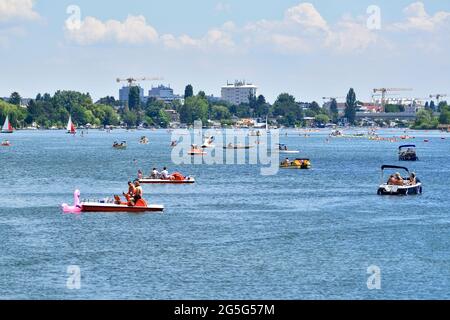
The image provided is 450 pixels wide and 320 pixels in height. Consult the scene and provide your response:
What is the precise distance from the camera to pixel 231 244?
5906cm

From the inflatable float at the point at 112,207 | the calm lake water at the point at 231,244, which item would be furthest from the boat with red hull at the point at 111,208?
the calm lake water at the point at 231,244

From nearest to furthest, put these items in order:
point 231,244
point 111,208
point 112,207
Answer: point 231,244 < point 112,207 < point 111,208

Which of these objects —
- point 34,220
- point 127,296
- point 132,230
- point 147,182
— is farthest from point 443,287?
point 147,182

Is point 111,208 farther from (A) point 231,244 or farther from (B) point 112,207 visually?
(A) point 231,244

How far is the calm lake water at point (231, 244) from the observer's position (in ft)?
152

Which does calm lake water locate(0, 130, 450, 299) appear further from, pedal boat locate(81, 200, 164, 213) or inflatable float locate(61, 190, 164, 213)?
pedal boat locate(81, 200, 164, 213)

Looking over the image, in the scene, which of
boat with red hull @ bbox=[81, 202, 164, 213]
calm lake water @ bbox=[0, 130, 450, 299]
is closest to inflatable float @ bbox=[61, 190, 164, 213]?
boat with red hull @ bbox=[81, 202, 164, 213]

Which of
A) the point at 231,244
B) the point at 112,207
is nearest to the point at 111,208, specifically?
the point at 112,207

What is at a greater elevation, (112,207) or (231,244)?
(112,207)

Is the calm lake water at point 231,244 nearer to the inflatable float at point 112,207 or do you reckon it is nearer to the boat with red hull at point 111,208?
the inflatable float at point 112,207

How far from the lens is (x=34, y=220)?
2773 inches

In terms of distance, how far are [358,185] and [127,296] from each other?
6493cm

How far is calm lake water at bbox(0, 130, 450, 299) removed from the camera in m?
46.5
